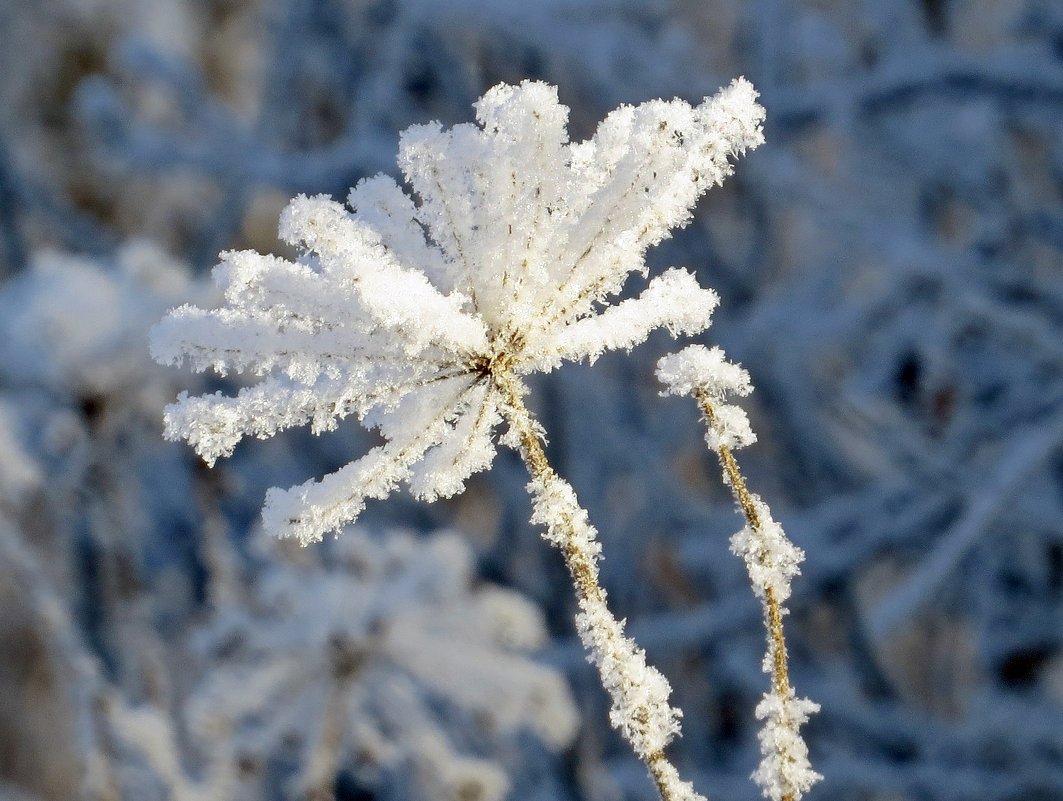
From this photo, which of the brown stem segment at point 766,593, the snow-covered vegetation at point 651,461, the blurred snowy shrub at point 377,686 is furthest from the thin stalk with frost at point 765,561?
the blurred snowy shrub at point 377,686

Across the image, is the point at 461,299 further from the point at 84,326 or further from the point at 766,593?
the point at 84,326

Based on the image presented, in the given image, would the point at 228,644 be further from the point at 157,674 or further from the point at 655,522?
the point at 655,522

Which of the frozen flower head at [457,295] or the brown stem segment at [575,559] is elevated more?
the frozen flower head at [457,295]

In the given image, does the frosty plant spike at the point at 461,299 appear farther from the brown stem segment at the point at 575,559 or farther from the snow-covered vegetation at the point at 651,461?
the snow-covered vegetation at the point at 651,461

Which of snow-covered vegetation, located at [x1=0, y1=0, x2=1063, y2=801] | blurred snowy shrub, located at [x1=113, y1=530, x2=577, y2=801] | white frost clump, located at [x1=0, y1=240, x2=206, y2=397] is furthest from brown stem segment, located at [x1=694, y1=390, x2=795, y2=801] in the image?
white frost clump, located at [x1=0, y1=240, x2=206, y2=397]

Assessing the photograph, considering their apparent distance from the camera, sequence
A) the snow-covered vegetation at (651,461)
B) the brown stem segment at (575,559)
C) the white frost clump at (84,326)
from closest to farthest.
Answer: the brown stem segment at (575,559) < the white frost clump at (84,326) < the snow-covered vegetation at (651,461)

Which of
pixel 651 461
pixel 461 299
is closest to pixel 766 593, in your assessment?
pixel 461 299
